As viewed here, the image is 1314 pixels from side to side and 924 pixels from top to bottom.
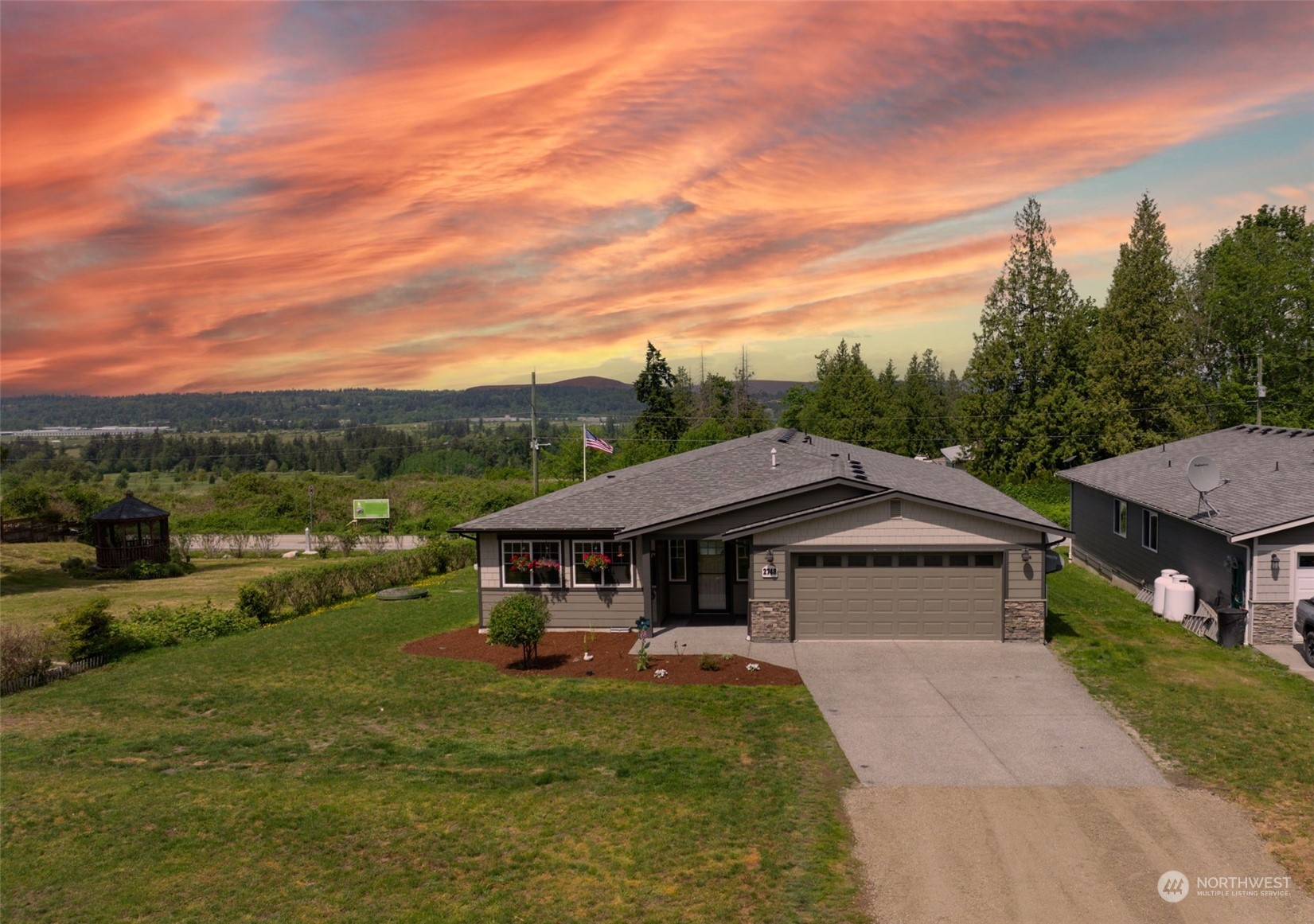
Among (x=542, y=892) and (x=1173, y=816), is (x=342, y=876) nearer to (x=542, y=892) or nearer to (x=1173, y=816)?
(x=542, y=892)

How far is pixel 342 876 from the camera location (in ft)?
32.8

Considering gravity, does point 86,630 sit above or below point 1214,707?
above

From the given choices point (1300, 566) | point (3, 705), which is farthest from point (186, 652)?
point (1300, 566)

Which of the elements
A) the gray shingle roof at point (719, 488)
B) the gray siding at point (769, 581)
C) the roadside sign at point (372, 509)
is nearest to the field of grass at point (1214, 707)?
the gray shingle roof at point (719, 488)

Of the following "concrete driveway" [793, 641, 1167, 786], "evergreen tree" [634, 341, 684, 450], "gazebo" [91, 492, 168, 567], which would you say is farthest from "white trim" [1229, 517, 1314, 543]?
"evergreen tree" [634, 341, 684, 450]

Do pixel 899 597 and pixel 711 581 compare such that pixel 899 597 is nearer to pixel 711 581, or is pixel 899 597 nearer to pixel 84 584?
pixel 711 581

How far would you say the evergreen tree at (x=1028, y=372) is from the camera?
173 ft

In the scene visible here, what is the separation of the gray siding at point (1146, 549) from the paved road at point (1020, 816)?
7.31 metres

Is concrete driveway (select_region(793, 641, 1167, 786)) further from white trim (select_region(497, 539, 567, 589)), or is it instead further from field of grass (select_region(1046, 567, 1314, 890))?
white trim (select_region(497, 539, 567, 589))

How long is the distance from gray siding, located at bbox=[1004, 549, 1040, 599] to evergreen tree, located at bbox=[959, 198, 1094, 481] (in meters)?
35.3

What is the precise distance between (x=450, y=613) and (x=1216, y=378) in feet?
183

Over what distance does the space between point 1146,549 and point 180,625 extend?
27925 mm

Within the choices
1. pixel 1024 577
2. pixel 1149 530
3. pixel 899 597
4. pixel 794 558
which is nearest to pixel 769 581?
pixel 794 558

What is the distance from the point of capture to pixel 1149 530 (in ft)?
86.3
